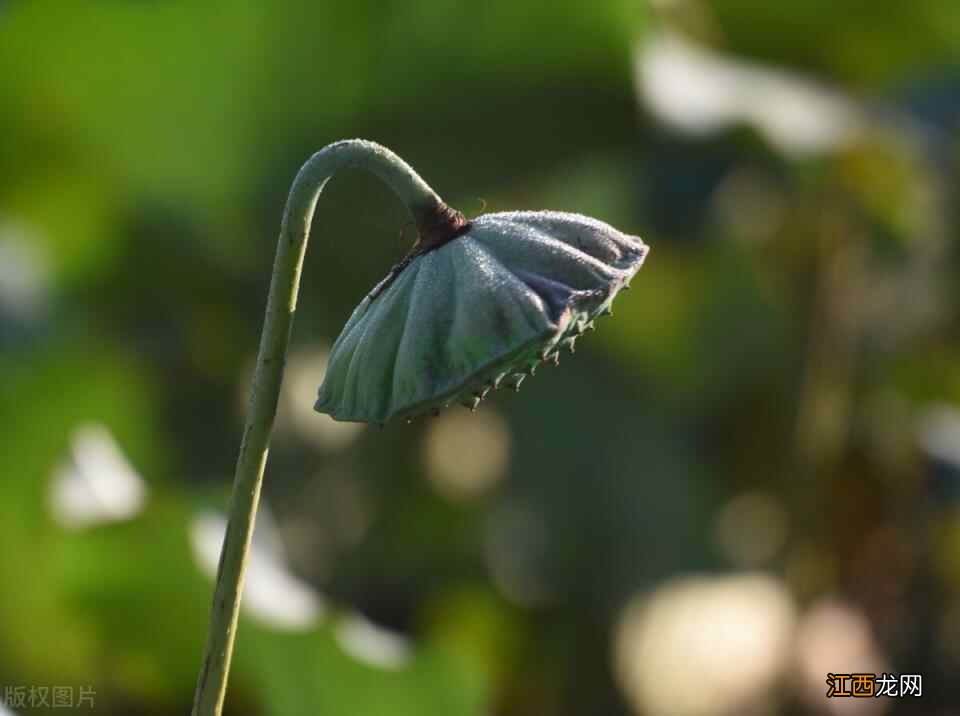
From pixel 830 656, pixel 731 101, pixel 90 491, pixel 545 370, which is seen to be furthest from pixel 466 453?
pixel 90 491

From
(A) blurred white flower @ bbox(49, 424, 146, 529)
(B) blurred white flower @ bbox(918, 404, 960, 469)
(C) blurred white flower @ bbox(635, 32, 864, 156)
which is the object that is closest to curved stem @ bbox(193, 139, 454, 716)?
(A) blurred white flower @ bbox(49, 424, 146, 529)

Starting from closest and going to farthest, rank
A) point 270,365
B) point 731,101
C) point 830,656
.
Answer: point 270,365
point 731,101
point 830,656

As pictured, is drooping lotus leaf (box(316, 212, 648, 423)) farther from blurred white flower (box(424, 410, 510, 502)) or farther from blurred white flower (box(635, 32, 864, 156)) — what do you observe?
blurred white flower (box(424, 410, 510, 502))

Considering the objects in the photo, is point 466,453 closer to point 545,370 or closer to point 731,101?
point 545,370

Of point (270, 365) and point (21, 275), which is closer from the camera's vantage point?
point (270, 365)

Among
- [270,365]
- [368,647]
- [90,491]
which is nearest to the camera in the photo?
[270,365]

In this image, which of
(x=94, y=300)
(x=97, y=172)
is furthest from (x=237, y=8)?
(x=94, y=300)
